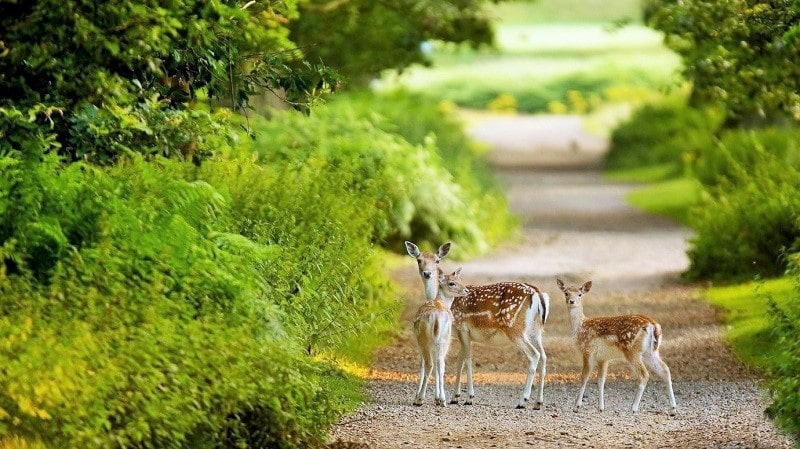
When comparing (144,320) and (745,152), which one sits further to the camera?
(745,152)

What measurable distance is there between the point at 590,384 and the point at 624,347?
A: 1.51 metres

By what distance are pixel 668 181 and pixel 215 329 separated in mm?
30562

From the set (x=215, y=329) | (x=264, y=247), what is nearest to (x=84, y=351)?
(x=215, y=329)

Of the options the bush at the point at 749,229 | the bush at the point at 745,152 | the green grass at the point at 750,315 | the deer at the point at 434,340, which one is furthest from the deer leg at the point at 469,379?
the bush at the point at 745,152

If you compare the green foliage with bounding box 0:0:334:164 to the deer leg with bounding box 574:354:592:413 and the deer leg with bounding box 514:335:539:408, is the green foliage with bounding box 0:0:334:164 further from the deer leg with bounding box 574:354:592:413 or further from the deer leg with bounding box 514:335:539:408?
the deer leg with bounding box 574:354:592:413

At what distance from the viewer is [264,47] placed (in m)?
13.8

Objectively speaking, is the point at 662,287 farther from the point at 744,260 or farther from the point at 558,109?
the point at 558,109

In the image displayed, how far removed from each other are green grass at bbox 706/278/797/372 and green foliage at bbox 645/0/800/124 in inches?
72.5

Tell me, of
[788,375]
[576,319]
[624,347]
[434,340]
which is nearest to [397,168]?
[576,319]

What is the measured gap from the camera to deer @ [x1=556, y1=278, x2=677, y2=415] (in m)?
11.1

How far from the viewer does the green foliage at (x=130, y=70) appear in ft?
29.9

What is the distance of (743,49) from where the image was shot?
13.6 meters

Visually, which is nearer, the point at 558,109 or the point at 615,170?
the point at 615,170

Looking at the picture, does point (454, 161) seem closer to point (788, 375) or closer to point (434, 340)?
point (434, 340)
